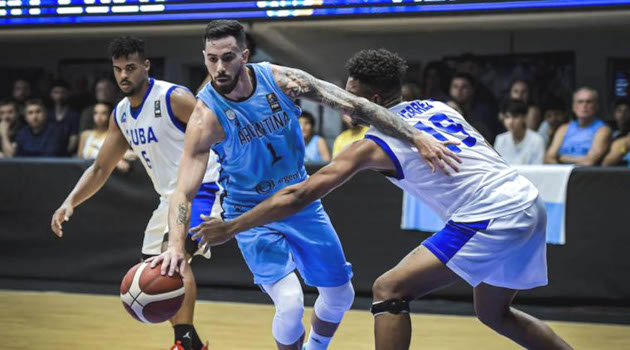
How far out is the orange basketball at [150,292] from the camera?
4188 mm

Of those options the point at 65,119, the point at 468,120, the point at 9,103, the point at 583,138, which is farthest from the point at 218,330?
the point at 9,103

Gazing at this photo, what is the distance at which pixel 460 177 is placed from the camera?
4.10 meters

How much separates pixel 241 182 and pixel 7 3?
572 centimetres

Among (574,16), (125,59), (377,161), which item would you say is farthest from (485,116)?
(377,161)

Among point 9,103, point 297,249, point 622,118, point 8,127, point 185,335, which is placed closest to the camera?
point 297,249

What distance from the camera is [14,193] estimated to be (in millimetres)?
8883

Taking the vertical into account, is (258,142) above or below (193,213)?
above

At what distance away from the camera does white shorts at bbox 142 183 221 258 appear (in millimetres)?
5434

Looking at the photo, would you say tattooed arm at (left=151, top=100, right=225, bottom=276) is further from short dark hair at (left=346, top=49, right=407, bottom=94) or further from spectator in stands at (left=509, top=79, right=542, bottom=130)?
spectator in stands at (left=509, top=79, right=542, bottom=130)

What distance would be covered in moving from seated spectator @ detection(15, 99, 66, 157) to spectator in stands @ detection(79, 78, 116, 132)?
283 millimetres

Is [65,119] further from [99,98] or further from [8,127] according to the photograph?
[8,127]

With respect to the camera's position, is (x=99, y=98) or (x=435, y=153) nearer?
(x=435, y=153)

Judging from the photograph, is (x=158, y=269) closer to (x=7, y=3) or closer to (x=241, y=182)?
(x=241, y=182)

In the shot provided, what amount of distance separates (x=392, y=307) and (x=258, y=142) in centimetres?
118
